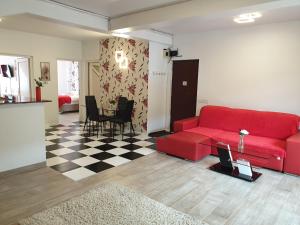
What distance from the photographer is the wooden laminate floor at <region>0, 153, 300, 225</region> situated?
241 centimetres

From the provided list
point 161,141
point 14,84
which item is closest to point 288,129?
point 161,141

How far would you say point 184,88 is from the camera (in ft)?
18.7

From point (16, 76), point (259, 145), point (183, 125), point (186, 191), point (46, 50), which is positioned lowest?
point (186, 191)

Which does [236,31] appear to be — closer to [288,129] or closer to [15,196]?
[288,129]

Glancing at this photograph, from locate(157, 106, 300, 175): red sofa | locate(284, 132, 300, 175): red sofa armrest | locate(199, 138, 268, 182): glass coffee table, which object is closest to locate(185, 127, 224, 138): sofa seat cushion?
locate(157, 106, 300, 175): red sofa

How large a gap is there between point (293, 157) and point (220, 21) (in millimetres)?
2650

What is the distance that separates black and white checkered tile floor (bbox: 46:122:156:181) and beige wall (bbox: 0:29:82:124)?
1.13 m

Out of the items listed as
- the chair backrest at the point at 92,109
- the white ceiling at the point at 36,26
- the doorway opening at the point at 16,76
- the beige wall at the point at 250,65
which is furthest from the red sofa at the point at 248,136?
the doorway opening at the point at 16,76

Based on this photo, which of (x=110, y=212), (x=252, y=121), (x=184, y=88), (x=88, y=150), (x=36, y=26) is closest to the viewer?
(x=110, y=212)

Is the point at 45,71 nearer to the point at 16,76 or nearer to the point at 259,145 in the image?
the point at 16,76

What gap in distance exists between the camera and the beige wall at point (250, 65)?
4.21m

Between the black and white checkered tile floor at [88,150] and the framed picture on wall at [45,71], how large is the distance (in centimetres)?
150

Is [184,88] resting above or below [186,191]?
above

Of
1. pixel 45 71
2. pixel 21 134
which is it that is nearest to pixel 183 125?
pixel 21 134
